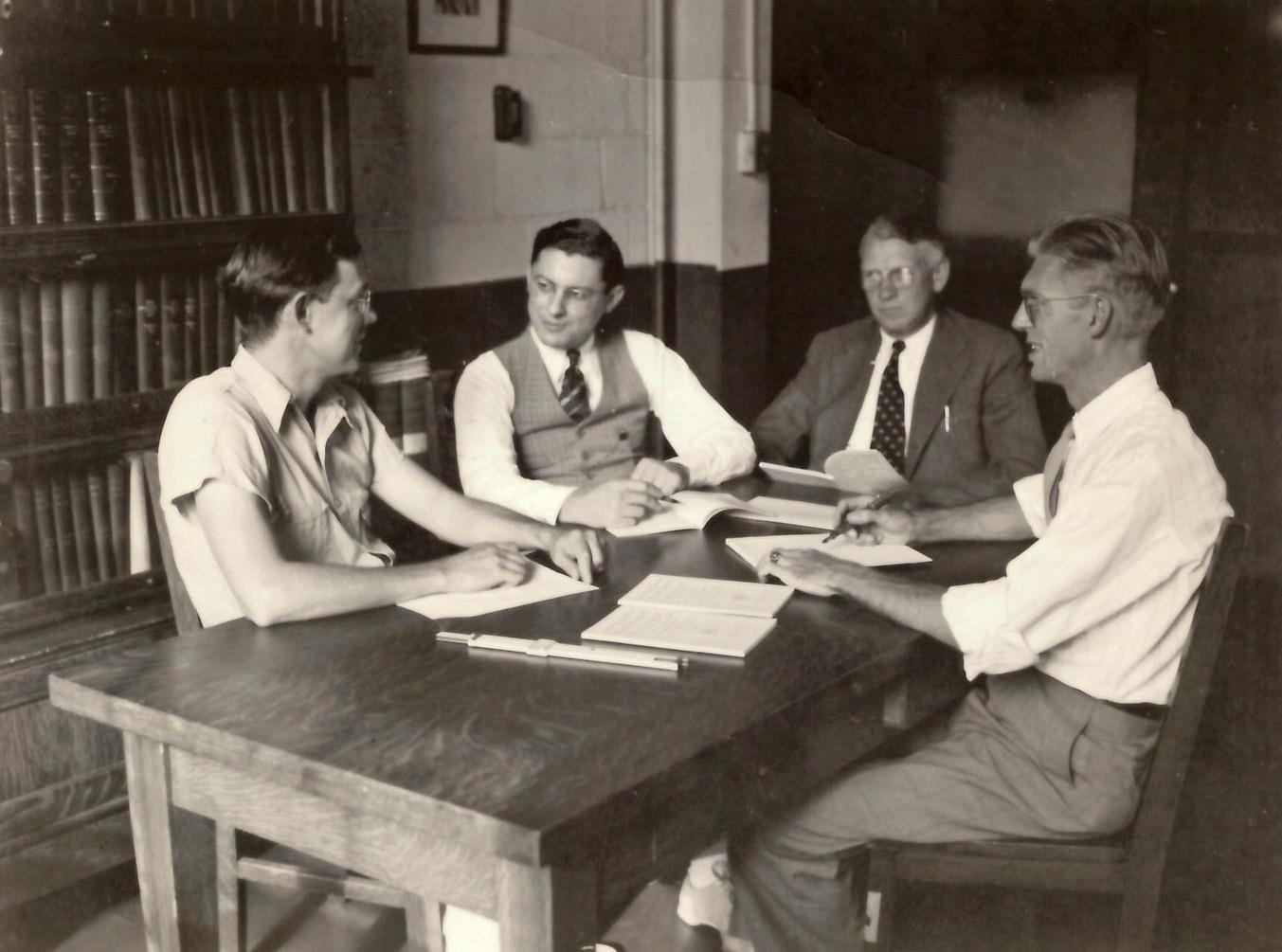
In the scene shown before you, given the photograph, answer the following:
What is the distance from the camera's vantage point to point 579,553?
5.94ft

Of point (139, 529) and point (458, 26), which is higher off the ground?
point (458, 26)

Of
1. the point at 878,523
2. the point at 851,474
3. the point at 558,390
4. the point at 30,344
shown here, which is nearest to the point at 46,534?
the point at 30,344

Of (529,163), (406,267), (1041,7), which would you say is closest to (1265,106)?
(1041,7)

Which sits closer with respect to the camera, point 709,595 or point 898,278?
point 709,595

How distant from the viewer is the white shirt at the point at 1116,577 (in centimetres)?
154

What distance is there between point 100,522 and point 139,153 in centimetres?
69

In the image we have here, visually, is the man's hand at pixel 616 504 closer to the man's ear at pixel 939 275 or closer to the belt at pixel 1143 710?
the belt at pixel 1143 710

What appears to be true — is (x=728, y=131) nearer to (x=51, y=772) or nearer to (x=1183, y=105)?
(x=1183, y=105)

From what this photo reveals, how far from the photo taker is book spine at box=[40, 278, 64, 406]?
7.10 feet

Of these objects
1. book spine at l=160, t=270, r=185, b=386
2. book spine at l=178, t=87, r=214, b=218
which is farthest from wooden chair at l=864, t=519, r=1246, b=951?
book spine at l=178, t=87, r=214, b=218

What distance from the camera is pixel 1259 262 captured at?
159 inches

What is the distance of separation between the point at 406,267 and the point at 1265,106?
2.74 m

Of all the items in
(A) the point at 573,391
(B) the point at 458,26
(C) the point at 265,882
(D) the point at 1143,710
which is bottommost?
(C) the point at 265,882

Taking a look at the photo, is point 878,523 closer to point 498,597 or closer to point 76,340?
point 498,597
